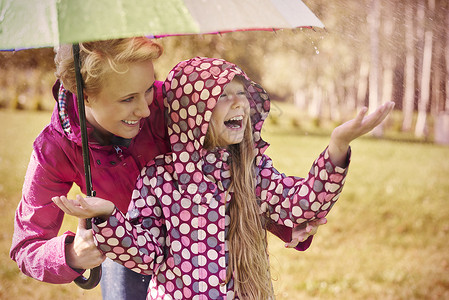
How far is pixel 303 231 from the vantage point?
1.99 meters

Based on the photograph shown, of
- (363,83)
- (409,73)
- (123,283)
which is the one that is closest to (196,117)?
(123,283)

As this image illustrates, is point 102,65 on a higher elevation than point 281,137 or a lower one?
higher

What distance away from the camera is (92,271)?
2.00 metres

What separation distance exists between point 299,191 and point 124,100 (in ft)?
2.33

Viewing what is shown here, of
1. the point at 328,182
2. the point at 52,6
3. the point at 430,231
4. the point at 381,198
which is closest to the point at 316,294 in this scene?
the point at 430,231

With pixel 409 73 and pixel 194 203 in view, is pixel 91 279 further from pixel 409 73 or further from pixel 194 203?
pixel 409 73

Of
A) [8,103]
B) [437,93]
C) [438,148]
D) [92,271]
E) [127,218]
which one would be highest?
[127,218]

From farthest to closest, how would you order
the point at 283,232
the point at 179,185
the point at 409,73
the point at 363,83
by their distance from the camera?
the point at 363,83 < the point at 409,73 < the point at 283,232 < the point at 179,185

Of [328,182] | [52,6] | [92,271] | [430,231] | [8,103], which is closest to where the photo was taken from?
[52,6]

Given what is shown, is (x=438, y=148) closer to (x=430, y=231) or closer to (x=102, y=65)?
(x=430, y=231)

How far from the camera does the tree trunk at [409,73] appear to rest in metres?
3.19

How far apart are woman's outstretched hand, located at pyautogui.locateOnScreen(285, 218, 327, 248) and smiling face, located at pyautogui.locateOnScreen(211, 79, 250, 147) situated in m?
0.41

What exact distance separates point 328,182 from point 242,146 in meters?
0.41

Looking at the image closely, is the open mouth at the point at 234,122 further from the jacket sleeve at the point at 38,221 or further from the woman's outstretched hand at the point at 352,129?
the jacket sleeve at the point at 38,221
